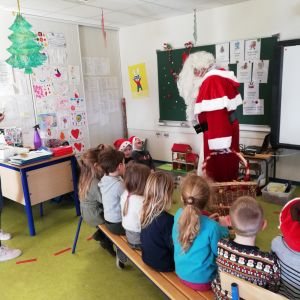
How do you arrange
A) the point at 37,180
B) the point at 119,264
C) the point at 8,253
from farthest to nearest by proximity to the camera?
the point at 37,180 < the point at 8,253 < the point at 119,264

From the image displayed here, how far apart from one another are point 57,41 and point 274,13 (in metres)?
2.86

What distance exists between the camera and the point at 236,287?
1101 mm

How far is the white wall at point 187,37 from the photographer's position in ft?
11.6

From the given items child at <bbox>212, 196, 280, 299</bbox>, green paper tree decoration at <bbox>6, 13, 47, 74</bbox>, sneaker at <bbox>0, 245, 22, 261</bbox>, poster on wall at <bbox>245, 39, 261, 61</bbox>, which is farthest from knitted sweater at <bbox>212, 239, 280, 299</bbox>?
poster on wall at <bbox>245, 39, 261, 61</bbox>

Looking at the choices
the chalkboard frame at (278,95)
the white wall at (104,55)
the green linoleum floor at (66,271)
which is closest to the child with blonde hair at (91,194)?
the green linoleum floor at (66,271)

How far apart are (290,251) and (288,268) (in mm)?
72

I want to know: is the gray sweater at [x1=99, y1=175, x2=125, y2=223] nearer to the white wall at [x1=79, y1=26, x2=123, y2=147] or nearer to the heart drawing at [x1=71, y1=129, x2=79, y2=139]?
the heart drawing at [x1=71, y1=129, x2=79, y2=139]

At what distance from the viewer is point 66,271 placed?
7.66 ft

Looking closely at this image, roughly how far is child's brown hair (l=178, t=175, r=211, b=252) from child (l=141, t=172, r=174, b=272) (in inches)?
6.8

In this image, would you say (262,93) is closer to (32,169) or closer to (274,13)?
(274,13)

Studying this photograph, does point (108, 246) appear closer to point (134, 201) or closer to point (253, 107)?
point (134, 201)

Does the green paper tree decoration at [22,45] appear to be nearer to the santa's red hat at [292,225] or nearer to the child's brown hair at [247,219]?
the child's brown hair at [247,219]

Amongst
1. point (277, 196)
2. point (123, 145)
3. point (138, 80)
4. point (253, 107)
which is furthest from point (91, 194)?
point (138, 80)

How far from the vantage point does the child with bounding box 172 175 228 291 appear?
1.45 m
